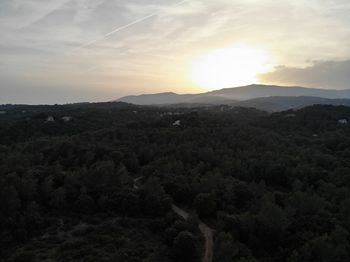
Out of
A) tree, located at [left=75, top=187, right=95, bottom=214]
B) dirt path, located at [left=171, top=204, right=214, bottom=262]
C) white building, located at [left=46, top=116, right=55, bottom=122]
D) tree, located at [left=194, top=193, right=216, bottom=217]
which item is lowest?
dirt path, located at [left=171, top=204, right=214, bottom=262]

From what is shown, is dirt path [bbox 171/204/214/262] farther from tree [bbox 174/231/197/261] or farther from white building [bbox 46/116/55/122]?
white building [bbox 46/116/55/122]

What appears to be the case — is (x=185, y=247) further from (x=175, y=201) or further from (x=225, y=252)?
(x=175, y=201)

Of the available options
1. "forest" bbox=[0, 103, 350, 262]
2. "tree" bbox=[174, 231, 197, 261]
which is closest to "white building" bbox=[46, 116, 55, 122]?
"forest" bbox=[0, 103, 350, 262]

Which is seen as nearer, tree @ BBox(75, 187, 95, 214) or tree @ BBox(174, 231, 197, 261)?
tree @ BBox(174, 231, 197, 261)

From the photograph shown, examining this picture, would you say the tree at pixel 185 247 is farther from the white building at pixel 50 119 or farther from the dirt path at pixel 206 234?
the white building at pixel 50 119

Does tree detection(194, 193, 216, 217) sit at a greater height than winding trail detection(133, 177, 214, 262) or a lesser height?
greater

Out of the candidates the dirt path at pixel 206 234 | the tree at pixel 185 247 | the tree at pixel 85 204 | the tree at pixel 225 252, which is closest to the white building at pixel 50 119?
the dirt path at pixel 206 234

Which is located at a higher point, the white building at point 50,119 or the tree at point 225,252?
the white building at point 50,119

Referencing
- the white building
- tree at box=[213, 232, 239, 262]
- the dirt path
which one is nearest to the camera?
tree at box=[213, 232, 239, 262]
